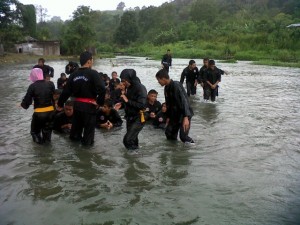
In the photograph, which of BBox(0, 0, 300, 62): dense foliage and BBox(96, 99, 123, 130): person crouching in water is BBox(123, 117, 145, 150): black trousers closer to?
BBox(96, 99, 123, 130): person crouching in water

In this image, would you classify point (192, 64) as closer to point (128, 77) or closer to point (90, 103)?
point (128, 77)

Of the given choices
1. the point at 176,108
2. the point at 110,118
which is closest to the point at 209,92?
the point at 110,118

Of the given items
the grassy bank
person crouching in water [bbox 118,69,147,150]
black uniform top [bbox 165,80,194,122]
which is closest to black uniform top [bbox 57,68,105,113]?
person crouching in water [bbox 118,69,147,150]

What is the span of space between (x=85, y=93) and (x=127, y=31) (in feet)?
275

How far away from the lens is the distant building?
52.2m

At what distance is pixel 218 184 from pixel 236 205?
72 cm

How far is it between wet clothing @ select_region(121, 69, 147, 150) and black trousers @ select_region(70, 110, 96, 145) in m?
0.64

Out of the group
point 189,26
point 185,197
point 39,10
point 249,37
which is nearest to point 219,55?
point 249,37

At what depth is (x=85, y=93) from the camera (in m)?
5.81

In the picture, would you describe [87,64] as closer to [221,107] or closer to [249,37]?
[221,107]

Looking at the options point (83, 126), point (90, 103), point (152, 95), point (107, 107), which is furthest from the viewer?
point (152, 95)

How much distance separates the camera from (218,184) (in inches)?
201

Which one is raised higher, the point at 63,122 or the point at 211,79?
the point at 211,79

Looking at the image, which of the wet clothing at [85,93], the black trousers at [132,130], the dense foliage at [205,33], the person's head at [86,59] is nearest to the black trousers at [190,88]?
the black trousers at [132,130]
